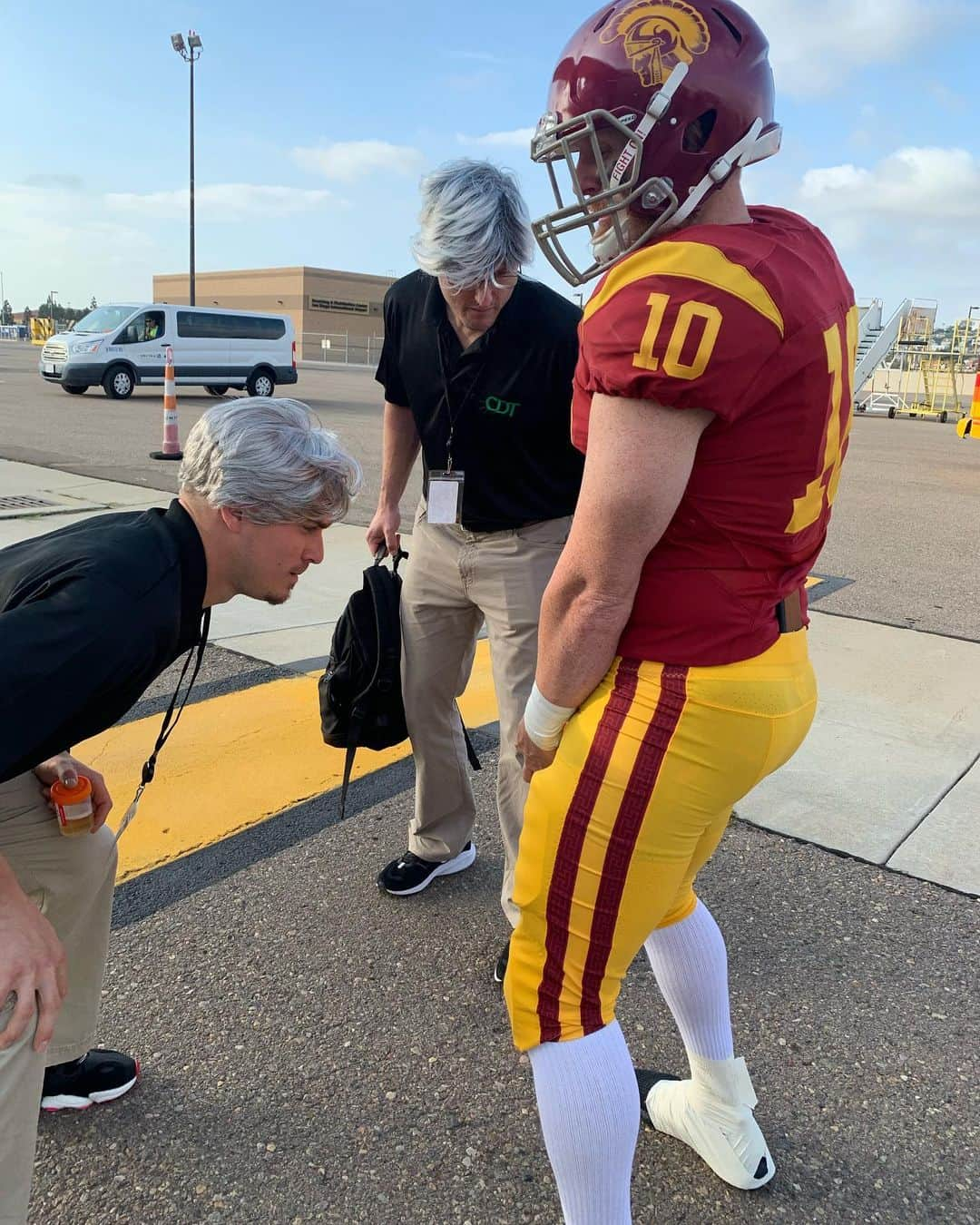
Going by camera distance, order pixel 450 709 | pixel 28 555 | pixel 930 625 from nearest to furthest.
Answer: pixel 28 555, pixel 450 709, pixel 930 625

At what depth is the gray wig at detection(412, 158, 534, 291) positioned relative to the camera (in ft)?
7.75

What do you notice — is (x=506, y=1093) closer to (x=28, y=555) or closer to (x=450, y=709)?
(x=450, y=709)

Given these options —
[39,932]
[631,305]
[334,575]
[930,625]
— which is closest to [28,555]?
[39,932]

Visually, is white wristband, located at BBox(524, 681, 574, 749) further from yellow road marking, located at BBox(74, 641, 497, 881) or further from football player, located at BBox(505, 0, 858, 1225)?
yellow road marking, located at BBox(74, 641, 497, 881)

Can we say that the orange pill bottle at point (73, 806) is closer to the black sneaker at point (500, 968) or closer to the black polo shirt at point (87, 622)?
the black polo shirt at point (87, 622)

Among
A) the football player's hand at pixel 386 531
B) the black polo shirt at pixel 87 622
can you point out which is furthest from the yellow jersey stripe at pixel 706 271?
the football player's hand at pixel 386 531

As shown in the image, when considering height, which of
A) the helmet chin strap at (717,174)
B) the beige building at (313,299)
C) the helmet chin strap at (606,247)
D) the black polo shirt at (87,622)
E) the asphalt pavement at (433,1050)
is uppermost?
the beige building at (313,299)

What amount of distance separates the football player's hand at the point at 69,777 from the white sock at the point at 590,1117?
1.03 meters

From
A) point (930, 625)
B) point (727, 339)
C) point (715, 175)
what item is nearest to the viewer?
point (727, 339)

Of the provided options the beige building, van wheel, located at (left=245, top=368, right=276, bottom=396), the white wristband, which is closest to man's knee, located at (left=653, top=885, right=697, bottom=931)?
the white wristband

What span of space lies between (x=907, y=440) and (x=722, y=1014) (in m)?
19.7

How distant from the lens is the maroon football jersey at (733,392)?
130cm

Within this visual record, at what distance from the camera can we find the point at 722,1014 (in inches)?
76.4

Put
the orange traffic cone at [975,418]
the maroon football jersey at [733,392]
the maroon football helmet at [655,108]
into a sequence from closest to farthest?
the maroon football jersey at [733,392] < the maroon football helmet at [655,108] < the orange traffic cone at [975,418]
